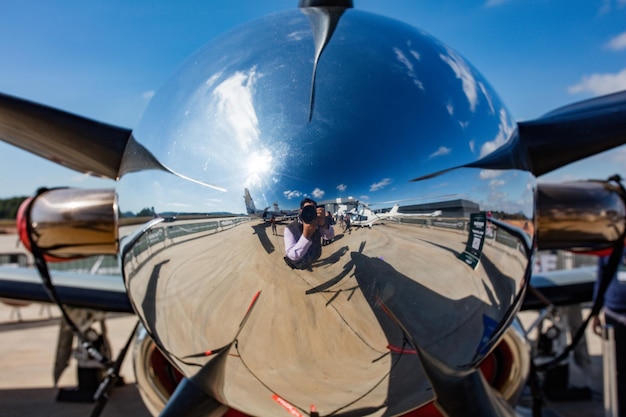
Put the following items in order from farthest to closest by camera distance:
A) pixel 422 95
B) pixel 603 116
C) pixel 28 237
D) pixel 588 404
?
1. pixel 588 404
2. pixel 28 237
3. pixel 603 116
4. pixel 422 95

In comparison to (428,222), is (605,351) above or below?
below

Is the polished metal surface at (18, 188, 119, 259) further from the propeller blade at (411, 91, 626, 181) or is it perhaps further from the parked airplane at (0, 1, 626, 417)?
the propeller blade at (411, 91, 626, 181)

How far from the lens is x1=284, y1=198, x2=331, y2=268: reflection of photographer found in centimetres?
122

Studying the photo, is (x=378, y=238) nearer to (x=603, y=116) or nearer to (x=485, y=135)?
(x=485, y=135)

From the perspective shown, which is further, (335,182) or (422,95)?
(422,95)

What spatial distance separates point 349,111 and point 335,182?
181 mm

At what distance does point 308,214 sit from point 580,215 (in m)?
1.20

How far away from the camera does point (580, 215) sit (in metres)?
1.97

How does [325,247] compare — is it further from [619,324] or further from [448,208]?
[619,324]

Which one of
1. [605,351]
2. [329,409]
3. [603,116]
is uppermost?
[603,116]

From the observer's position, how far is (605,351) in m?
4.24

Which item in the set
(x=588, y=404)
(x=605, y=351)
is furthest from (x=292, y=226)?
(x=588, y=404)

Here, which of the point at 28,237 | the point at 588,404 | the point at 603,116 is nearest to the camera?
the point at 603,116

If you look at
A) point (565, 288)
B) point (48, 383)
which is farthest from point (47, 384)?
point (565, 288)
